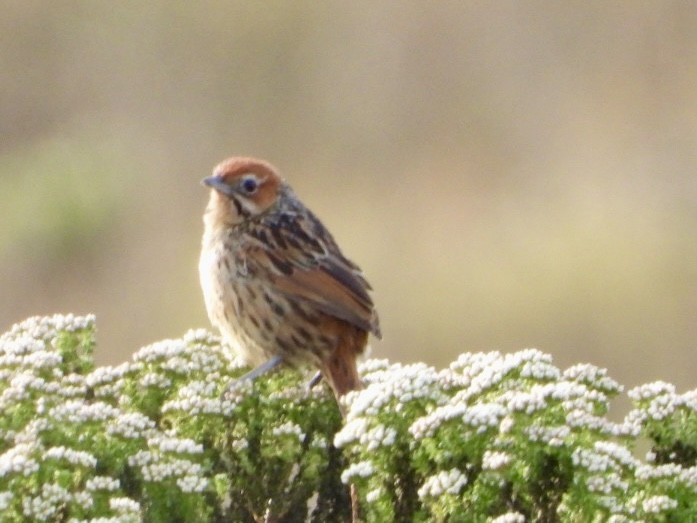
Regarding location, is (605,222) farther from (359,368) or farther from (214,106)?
(359,368)

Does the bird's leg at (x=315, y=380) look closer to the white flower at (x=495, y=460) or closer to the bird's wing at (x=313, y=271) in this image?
the bird's wing at (x=313, y=271)

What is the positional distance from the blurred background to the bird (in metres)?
5.51

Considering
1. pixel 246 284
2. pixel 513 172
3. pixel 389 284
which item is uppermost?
pixel 513 172

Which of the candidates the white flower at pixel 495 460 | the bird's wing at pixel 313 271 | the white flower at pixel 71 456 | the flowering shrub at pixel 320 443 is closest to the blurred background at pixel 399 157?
the bird's wing at pixel 313 271

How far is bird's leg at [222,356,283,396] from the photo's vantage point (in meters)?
5.58

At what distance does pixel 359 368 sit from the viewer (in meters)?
6.62

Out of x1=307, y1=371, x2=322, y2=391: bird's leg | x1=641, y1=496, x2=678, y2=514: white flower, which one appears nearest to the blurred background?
x1=307, y1=371, x2=322, y2=391: bird's leg

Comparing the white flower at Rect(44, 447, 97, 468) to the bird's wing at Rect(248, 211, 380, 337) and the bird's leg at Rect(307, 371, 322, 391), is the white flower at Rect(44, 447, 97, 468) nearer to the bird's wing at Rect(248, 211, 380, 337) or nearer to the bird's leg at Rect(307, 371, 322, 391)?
the bird's leg at Rect(307, 371, 322, 391)

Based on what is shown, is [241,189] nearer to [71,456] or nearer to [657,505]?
[71,456]

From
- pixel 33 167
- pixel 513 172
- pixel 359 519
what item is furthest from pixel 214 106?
pixel 359 519

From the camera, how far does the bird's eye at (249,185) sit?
7688 mm

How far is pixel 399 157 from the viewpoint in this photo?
1703 cm

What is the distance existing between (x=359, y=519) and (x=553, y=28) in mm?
12806

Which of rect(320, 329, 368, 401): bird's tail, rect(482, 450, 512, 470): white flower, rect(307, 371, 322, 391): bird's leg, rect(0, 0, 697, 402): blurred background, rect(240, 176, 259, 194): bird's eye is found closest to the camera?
rect(482, 450, 512, 470): white flower
